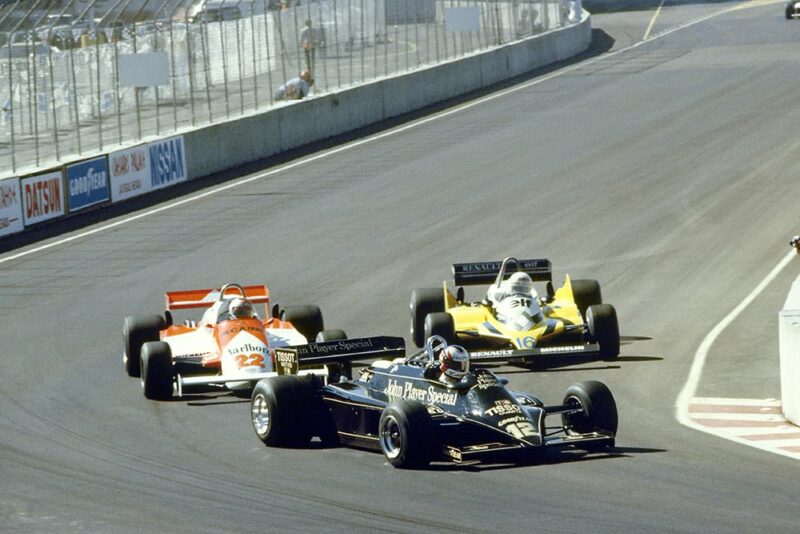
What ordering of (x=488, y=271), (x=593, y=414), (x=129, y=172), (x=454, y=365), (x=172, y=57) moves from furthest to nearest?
(x=172, y=57), (x=129, y=172), (x=488, y=271), (x=454, y=365), (x=593, y=414)

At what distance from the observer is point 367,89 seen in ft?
140

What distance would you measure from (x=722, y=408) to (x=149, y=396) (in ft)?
21.2

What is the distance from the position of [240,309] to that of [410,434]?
17.4 ft

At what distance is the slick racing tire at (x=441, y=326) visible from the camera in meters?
19.2

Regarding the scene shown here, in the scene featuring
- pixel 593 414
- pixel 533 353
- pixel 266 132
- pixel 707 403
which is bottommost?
pixel 707 403

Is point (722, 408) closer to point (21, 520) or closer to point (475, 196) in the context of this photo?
point (21, 520)

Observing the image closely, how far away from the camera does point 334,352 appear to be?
623 inches

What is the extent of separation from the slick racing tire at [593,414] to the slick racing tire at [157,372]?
5.28 metres

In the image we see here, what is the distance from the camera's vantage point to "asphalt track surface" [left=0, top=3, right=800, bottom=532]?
40.3 ft

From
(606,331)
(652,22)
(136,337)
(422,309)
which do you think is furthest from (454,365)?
(652,22)

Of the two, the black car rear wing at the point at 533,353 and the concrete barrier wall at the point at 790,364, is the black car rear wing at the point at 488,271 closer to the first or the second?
the black car rear wing at the point at 533,353

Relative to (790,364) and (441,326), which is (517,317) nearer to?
(441,326)

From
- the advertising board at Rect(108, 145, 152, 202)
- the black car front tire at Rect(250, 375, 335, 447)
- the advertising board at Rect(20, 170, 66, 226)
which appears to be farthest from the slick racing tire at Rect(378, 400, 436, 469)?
the advertising board at Rect(108, 145, 152, 202)

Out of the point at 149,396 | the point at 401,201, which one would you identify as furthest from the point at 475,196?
the point at 149,396
